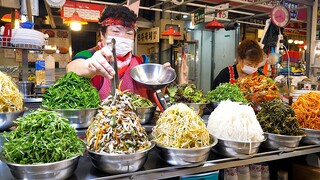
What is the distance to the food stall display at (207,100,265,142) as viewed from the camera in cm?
150

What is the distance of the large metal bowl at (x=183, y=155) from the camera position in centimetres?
125

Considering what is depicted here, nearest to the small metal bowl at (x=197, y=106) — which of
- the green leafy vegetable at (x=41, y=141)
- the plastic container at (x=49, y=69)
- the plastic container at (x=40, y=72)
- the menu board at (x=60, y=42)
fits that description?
the green leafy vegetable at (x=41, y=141)

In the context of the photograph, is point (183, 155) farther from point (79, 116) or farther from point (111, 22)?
point (111, 22)

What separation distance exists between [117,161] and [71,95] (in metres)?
0.57

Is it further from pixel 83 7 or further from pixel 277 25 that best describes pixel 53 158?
pixel 83 7

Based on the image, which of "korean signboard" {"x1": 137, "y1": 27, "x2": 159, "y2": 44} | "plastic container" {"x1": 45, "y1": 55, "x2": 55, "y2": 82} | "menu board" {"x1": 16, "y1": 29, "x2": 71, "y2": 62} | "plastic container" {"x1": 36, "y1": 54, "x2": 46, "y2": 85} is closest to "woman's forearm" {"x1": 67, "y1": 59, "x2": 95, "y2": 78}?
"plastic container" {"x1": 36, "y1": 54, "x2": 46, "y2": 85}

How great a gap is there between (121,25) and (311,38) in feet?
11.8

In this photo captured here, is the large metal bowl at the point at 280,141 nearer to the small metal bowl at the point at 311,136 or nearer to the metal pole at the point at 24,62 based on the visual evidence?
the small metal bowl at the point at 311,136

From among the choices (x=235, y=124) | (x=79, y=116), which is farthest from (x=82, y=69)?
A: (x=235, y=124)

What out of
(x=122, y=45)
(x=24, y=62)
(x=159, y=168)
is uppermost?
(x=122, y=45)

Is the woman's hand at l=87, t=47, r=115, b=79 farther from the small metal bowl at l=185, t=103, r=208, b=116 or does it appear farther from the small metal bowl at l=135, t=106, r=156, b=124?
the small metal bowl at l=185, t=103, r=208, b=116

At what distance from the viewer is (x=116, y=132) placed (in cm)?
122

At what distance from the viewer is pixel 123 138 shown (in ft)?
3.94

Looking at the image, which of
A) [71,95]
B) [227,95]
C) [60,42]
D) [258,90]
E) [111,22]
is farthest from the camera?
[60,42]
